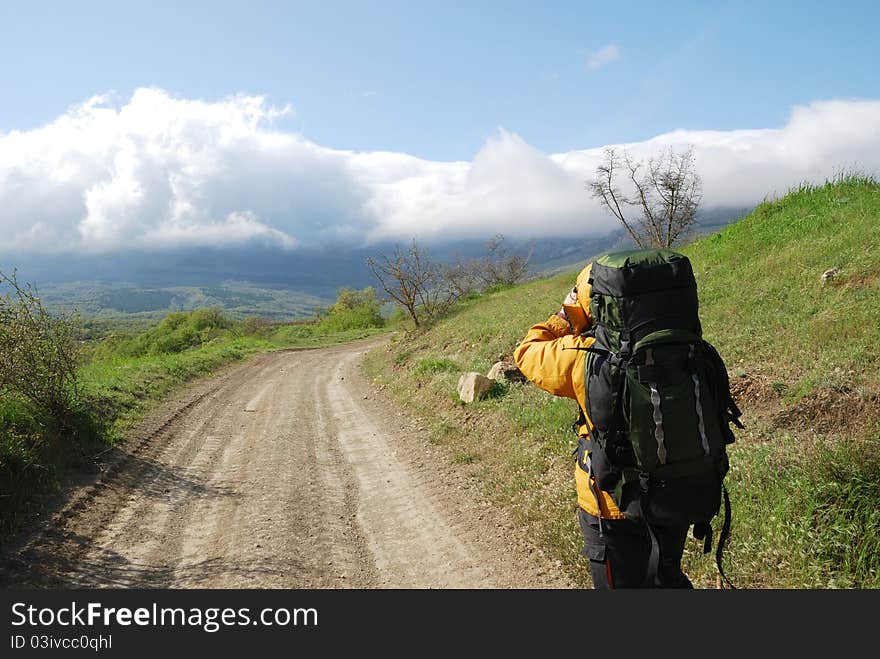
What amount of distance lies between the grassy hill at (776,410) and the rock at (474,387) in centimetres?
24

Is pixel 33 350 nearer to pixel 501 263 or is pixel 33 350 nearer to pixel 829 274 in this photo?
pixel 829 274

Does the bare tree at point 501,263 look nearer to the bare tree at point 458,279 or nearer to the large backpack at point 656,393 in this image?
the bare tree at point 458,279

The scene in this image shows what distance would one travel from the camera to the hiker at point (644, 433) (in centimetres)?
286

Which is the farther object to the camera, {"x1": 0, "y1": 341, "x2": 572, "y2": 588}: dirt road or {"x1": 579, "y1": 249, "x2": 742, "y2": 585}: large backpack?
{"x1": 0, "y1": 341, "x2": 572, "y2": 588}: dirt road

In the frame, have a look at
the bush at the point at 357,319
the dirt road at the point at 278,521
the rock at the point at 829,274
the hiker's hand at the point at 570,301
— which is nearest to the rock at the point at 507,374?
the dirt road at the point at 278,521

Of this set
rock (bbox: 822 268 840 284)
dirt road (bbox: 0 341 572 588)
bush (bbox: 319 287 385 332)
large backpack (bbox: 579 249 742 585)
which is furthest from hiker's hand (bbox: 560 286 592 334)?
bush (bbox: 319 287 385 332)

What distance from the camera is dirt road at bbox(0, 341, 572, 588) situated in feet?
17.8

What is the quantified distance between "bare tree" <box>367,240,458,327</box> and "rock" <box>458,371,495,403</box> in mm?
16847

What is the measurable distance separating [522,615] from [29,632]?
3.15m

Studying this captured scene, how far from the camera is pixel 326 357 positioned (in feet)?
88.4

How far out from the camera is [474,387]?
37.0ft

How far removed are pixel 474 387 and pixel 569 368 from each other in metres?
8.18

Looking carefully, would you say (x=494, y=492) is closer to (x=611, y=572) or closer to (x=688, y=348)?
(x=611, y=572)

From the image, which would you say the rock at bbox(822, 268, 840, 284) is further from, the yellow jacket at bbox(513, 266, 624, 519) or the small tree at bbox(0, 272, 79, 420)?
the small tree at bbox(0, 272, 79, 420)
